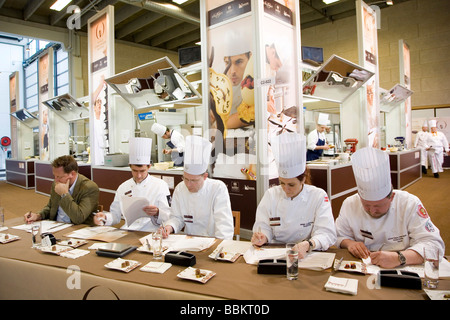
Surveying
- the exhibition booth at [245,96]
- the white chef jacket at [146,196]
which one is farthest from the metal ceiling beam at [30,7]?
the white chef jacket at [146,196]

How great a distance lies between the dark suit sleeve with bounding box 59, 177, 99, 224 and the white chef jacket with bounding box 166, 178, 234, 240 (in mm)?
700

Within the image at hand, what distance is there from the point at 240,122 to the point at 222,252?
223 centimetres

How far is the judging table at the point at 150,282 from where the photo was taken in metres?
1.24

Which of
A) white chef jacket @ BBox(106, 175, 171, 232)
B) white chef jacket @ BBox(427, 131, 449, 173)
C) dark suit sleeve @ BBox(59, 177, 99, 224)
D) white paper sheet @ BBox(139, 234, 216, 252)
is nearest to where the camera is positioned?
white paper sheet @ BBox(139, 234, 216, 252)

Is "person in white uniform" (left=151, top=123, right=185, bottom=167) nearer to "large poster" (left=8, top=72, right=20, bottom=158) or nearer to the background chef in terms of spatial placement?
the background chef

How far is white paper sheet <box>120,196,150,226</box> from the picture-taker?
2.19 meters

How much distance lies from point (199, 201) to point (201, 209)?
0.06 m

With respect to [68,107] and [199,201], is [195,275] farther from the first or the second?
[68,107]

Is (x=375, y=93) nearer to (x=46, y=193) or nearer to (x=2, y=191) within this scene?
(x=46, y=193)

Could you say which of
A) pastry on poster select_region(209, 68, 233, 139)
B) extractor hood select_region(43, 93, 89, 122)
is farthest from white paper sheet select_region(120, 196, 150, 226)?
extractor hood select_region(43, 93, 89, 122)

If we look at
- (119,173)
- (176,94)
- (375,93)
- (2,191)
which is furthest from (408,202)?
(2,191)

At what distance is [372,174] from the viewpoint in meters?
1.67

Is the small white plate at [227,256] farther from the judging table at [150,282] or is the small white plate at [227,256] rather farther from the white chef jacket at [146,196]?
the white chef jacket at [146,196]

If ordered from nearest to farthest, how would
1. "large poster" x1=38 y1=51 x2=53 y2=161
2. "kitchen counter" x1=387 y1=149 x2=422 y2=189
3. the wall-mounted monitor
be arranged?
the wall-mounted monitor < "kitchen counter" x1=387 y1=149 x2=422 y2=189 < "large poster" x1=38 y1=51 x2=53 y2=161
